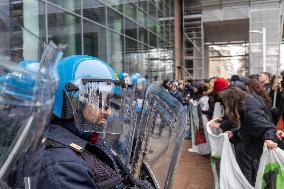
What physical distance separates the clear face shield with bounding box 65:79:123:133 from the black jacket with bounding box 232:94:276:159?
242 cm

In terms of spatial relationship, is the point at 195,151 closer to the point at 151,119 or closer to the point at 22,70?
the point at 151,119

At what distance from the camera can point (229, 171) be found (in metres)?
3.92

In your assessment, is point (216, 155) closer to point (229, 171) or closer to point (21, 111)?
point (229, 171)

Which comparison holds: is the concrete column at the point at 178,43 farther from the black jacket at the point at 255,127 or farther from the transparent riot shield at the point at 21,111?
the transparent riot shield at the point at 21,111

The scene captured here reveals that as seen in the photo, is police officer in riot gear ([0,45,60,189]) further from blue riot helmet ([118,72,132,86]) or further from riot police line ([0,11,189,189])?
blue riot helmet ([118,72,132,86])

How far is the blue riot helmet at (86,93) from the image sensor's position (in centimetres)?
146

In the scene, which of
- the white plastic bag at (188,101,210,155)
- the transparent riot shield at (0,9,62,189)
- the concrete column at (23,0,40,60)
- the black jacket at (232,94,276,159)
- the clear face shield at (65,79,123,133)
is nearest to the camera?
the transparent riot shield at (0,9,62,189)

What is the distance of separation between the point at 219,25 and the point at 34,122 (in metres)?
26.6

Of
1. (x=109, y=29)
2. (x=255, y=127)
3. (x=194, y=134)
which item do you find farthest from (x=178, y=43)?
(x=255, y=127)

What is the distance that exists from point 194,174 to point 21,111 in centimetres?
529

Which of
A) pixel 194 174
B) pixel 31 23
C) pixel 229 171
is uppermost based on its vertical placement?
pixel 31 23

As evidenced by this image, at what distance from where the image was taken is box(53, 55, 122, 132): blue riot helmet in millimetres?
1459

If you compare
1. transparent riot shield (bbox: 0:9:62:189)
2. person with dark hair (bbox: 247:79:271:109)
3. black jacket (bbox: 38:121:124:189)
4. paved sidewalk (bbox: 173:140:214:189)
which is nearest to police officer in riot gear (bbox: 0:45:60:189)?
transparent riot shield (bbox: 0:9:62:189)

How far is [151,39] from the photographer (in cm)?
1733
